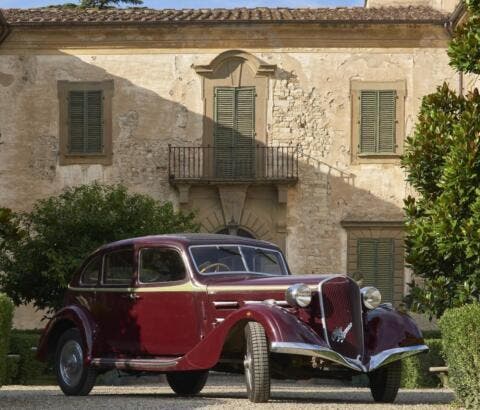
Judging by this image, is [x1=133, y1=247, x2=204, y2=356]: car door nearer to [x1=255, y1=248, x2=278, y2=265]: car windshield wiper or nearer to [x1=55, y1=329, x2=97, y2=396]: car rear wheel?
[x1=55, y1=329, x2=97, y2=396]: car rear wheel

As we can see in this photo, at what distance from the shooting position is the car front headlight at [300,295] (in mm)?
11375

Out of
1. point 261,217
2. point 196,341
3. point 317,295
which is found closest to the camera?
point 317,295

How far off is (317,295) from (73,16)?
57.4ft

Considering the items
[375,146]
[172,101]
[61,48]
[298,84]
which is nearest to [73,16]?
[61,48]

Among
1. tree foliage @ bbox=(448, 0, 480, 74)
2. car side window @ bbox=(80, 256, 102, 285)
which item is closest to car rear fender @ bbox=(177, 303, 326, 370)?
car side window @ bbox=(80, 256, 102, 285)

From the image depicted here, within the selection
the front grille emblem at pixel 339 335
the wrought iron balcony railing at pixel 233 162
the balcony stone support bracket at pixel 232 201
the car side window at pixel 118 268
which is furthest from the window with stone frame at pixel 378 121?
the front grille emblem at pixel 339 335

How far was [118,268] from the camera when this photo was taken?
1345cm

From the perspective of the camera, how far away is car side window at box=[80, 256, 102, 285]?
13.7m

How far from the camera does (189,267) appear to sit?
496 inches

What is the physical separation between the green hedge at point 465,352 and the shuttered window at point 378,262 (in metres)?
15.2

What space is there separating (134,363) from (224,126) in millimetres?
14705

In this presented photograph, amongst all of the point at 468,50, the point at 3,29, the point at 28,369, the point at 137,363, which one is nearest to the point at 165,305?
the point at 137,363

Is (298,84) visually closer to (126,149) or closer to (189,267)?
(126,149)

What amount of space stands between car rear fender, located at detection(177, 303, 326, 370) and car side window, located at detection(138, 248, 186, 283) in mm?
912
